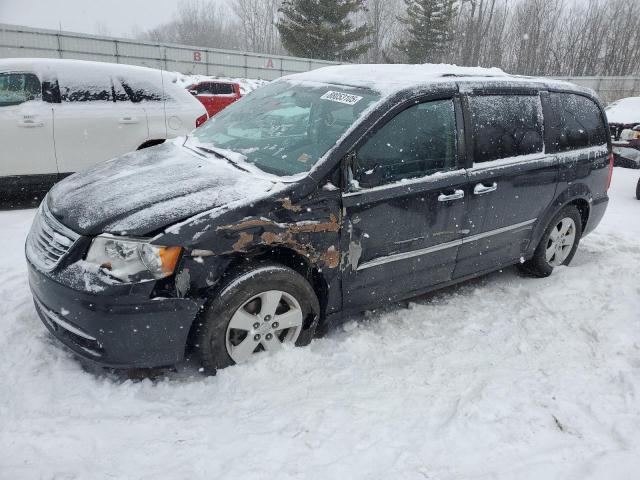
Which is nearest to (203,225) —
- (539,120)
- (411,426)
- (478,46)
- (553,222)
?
(411,426)

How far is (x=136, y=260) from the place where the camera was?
8.27 feet

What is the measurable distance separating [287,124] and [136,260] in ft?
4.98

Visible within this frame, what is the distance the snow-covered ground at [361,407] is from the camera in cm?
230

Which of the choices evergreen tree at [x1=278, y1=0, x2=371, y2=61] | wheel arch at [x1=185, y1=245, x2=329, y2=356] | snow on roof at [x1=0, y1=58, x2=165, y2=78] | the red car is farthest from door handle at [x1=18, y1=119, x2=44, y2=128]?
evergreen tree at [x1=278, y1=0, x2=371, y2=61]

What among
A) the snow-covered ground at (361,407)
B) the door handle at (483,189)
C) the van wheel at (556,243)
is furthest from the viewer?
the van wheel at (556,243)

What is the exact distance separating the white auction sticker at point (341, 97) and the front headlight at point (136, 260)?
155cm

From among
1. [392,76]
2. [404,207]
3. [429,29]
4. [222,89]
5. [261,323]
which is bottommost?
[222,89]

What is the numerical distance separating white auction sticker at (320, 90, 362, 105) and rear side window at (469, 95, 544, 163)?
89cm

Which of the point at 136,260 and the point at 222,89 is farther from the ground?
the point at 136,260

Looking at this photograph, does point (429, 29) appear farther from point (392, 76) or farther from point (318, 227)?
point (318, 227)

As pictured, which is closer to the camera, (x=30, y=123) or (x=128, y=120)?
(x=30, y=123)

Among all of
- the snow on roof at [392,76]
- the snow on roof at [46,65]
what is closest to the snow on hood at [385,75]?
the snow on roof at [392,76]

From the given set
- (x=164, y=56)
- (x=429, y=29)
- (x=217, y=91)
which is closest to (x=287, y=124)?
(x=217, y=91)

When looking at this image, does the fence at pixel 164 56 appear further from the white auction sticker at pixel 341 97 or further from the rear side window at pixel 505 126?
the rear side window at pixel 505 126
